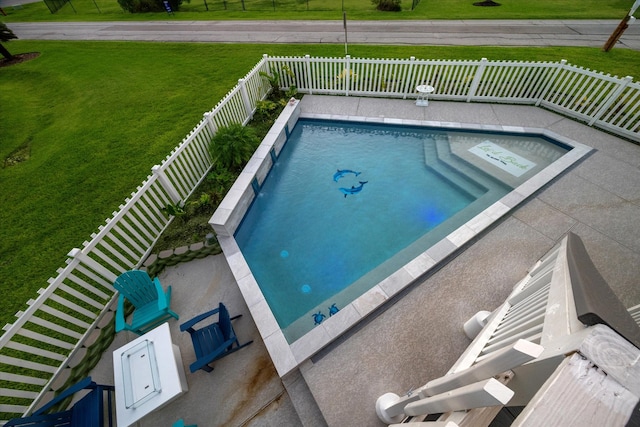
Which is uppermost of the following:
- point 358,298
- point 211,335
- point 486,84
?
point 486,84

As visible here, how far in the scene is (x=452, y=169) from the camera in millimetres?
7051

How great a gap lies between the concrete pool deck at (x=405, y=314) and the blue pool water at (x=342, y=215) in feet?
2.59

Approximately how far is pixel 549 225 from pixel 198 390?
279 inches

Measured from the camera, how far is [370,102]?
372 inches

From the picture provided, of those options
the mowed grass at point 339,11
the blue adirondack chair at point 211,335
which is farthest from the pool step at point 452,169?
the mowed grass at point 339,11

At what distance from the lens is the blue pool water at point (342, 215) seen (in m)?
5.17

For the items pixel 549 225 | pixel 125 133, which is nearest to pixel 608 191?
pixel 549 225

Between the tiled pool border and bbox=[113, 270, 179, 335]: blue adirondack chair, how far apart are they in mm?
1225

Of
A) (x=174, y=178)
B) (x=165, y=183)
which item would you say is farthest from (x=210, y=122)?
(x=165, y=183)

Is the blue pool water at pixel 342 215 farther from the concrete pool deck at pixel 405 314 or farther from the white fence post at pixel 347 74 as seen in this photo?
the white fence post at pixel 347 74

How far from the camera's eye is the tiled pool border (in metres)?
3.92

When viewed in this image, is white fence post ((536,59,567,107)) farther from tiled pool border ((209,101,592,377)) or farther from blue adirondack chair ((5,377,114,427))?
blue adirondack chair ((5,377,114,427))

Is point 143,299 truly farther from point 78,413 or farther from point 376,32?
point 376,32

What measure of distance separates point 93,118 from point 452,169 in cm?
1276
